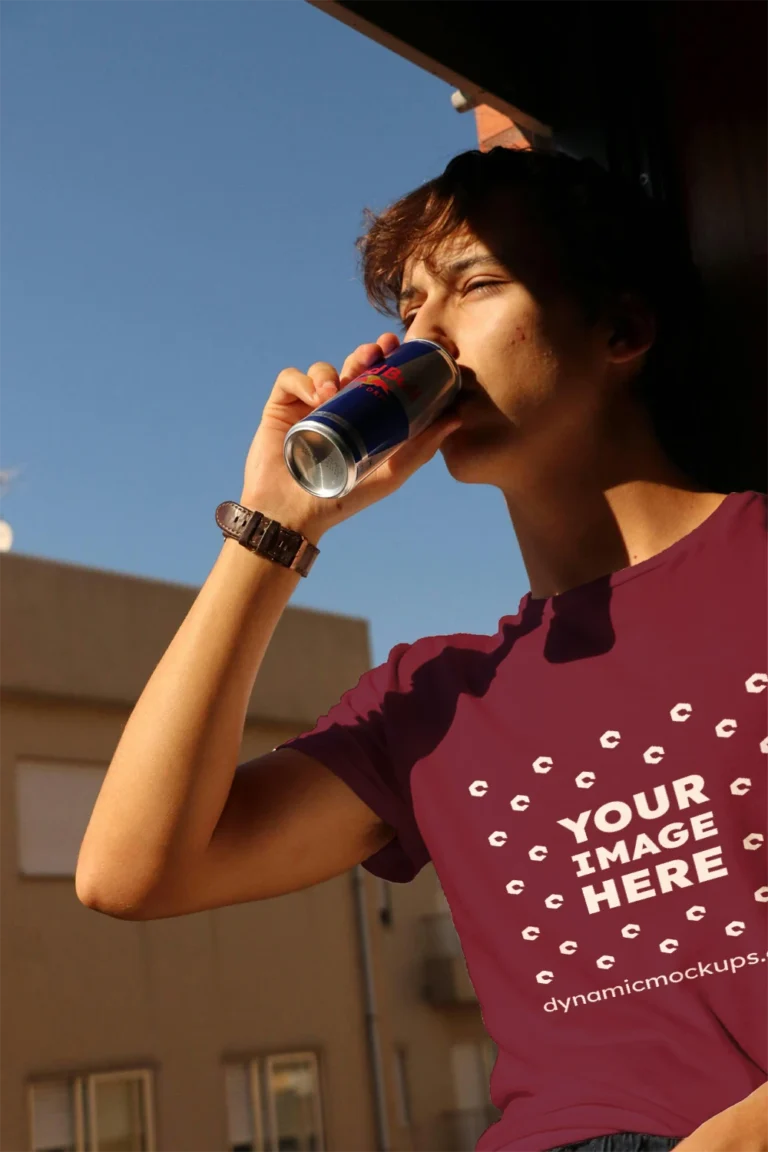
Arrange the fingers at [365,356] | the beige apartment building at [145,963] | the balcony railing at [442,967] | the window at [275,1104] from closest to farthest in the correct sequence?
the fingers at [365,356] < the beige apartment building at [145,963] < the window at [275,1104] < the balcony railing at [442,967]

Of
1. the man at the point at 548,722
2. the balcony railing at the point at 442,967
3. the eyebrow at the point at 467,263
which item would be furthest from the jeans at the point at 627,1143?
the balcony railing at the point at 442,967

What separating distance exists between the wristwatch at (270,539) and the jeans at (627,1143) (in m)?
0.52

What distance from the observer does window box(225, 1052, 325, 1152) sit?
402 inches

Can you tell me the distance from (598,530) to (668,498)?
0.07 metres

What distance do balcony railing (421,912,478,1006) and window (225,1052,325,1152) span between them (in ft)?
11.5

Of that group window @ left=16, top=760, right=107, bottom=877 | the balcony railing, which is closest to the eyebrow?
window @ left=16, top=760, right=107, bottom=877

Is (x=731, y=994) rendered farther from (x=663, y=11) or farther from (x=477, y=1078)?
(x=477, y=1078)

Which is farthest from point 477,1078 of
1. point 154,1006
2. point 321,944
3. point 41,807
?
point 41,807

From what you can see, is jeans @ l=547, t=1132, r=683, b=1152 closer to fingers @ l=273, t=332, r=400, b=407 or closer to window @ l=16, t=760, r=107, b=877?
fingers @ l=273, t=332, r=400, b=407

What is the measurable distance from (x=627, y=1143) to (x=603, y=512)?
530 millimetres

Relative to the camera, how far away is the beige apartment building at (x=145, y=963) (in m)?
9.28

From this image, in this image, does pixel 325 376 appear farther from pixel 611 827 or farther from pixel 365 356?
pixel 611 827

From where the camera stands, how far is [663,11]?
1.55 meters

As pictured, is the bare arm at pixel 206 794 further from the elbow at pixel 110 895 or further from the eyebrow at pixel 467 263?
the eyebrow at pixel 467 263
